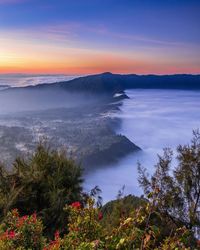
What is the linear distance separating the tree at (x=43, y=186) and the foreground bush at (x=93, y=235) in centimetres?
665

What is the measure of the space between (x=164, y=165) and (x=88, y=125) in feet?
523

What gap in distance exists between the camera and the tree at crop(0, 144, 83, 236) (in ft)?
43.3

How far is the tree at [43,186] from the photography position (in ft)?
43.3

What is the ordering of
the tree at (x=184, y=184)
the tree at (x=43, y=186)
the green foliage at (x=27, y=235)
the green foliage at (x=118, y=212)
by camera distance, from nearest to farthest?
the green foliage at (x=27, y=235)
the green foliage at (x=118, y=212)
the tree at (x=43, y=186)
the tree at (x=184, y=184)

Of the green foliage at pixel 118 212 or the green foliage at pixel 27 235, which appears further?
the green foliage at pixel 118 212

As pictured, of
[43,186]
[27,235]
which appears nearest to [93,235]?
[27,235]

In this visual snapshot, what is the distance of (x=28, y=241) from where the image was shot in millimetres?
5891

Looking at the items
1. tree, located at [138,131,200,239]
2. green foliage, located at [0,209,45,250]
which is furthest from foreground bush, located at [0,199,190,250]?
tree, located at [138,131,200,239]

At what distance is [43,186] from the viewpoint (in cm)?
1414

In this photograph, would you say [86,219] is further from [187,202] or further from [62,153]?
[187,202]

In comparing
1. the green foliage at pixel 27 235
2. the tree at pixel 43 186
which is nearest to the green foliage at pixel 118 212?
the green foliage at pixel 27 235

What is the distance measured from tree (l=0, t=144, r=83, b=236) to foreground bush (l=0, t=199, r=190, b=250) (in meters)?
6.65

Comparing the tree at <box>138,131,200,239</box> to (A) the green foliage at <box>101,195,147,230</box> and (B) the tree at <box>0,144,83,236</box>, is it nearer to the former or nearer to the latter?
(A) the green foliage at <box>101,195,147,230</box>

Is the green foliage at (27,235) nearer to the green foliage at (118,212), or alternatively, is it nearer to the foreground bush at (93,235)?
the foreground bush at (93,235)
